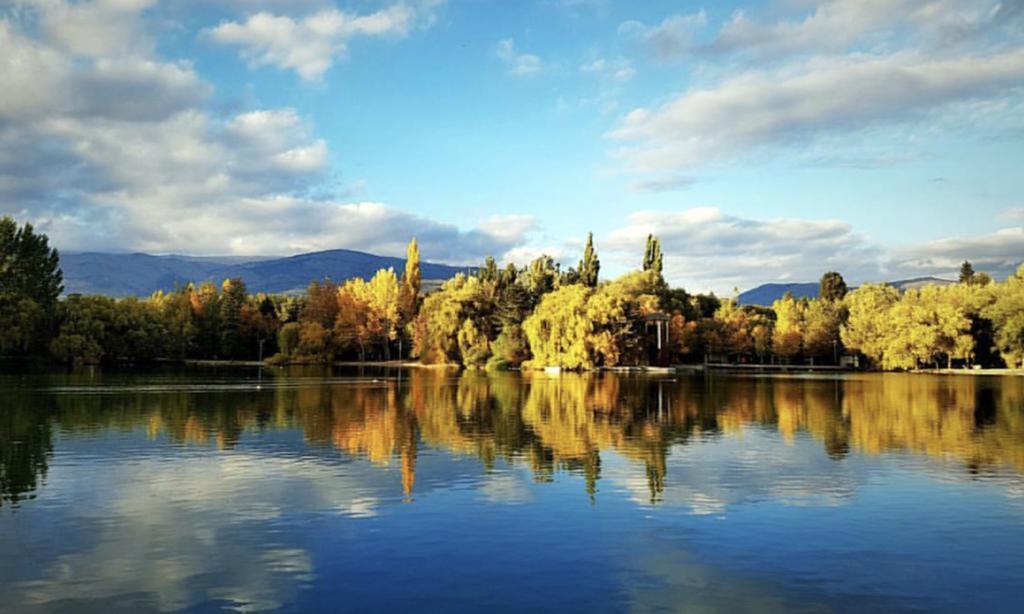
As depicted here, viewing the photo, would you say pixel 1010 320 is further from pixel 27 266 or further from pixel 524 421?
pixel 27 266

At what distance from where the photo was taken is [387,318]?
12100 cm

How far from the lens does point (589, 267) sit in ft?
348

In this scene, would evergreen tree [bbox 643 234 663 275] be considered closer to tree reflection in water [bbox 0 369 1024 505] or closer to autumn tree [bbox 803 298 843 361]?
autumn tree [bbox 803 298 843 361]

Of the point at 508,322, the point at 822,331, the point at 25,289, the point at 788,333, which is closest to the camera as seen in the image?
the point at 25,289

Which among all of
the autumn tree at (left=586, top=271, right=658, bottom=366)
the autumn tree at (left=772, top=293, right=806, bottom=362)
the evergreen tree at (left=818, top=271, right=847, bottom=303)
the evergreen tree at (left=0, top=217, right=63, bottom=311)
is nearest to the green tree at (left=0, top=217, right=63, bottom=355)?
the evergreen tree at (left=0, top=217, right=63, bottom=311)

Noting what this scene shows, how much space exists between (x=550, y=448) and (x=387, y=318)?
9778cm

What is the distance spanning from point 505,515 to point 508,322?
273 ft

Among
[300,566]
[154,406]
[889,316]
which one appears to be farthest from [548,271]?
[300,566]

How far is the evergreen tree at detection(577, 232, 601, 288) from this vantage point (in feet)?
347

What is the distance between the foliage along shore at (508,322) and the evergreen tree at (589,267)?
0.27 metres

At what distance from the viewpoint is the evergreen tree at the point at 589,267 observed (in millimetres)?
105625

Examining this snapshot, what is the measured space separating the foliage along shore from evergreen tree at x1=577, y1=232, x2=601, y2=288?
267 millimetres

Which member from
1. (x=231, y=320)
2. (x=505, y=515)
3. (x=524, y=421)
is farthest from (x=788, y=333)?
(x=505, y=515)

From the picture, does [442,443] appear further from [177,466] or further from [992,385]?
[992,385]
